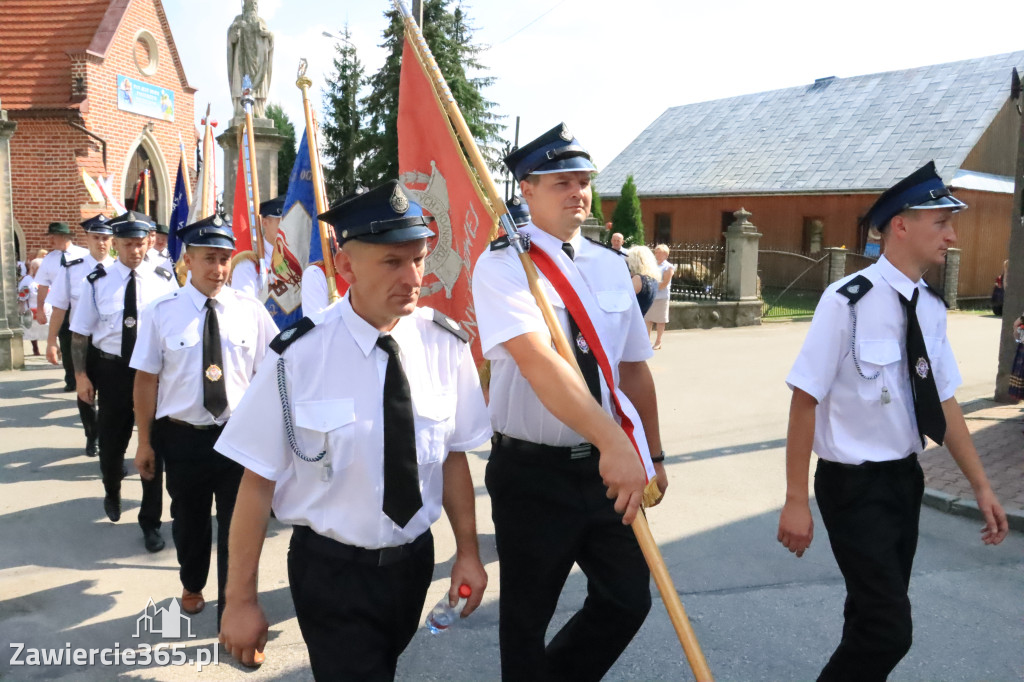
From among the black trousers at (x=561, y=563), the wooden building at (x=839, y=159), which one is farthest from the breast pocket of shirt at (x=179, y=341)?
the wooden building at (x=839, y=159)

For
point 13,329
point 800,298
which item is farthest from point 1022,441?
point 800,298

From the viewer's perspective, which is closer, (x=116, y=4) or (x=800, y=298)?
(x=116, y=4)

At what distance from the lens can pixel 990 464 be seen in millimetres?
7566

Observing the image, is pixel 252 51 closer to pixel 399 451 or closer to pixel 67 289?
pixel 67 289

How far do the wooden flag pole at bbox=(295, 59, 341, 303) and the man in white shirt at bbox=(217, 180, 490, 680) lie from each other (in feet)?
8.12

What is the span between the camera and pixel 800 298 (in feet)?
85.6

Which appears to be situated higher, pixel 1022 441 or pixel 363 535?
pixel 363 535

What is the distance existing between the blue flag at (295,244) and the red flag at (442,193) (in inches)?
66.5

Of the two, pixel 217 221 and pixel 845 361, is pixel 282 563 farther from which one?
pixel 845 361

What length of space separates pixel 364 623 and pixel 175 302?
2891mm

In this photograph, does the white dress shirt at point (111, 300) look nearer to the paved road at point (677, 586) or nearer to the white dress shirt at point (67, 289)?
the paved road at point (677, 586)

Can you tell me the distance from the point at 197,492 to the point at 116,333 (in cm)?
267

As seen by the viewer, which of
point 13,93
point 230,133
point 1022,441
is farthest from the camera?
point 13,93

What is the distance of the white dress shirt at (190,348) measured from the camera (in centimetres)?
456
